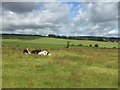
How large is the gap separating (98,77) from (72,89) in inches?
168

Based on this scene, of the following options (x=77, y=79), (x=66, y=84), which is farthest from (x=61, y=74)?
(x=66, y=84)

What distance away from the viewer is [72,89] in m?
13.2

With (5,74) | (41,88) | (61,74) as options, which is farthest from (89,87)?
(5,74)

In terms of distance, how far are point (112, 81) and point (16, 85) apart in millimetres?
6060

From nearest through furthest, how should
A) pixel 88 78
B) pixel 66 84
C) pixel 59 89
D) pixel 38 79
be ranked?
1. pixel 59 89
2. pixel 66 84
3. pixel 38 79
4. pixel 88 78

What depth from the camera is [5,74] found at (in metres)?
16.7

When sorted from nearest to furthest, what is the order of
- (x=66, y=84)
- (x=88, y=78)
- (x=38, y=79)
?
(x=66, y=84)
(x=38, y=79)
(x=88, y=78)

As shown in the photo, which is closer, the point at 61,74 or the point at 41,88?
the point at 41,88

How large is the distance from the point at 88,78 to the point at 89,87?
8.30 ft

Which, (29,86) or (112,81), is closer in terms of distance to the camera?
(29,86)

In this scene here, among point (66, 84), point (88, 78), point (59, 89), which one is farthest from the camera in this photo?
point (88, 78)

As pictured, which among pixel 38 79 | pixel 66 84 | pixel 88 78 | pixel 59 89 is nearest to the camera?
pixel 59 89

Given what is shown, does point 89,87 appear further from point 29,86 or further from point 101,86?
point 29,86

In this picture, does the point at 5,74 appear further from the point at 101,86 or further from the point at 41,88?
the point at 101,86
